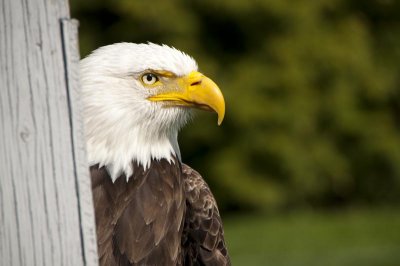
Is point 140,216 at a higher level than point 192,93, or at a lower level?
lower

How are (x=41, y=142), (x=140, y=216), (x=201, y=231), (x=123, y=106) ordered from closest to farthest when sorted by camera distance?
(x=41, y=142) → (x=140, y=216) → (x=123, y=106) → (x=201, y=231)

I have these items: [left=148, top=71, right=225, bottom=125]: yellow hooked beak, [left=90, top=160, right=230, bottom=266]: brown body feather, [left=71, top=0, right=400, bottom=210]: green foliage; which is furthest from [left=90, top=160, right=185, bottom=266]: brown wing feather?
[left=71, top=0, right=400, bottom=210]: green foliage

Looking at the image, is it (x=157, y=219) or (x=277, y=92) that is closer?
(x=157, y=219)

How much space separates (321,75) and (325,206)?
2.61 meters

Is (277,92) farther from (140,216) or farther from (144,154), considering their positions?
(140,216)

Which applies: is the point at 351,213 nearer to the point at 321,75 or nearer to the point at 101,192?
the point at 321,75

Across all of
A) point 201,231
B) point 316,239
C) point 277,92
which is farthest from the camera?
point 277,92

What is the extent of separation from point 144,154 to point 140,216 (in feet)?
1.06

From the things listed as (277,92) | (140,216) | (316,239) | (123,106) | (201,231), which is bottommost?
(316,239)

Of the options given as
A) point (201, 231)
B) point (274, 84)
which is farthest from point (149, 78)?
point (274, 84)

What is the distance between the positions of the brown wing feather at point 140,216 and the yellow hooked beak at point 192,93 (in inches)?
11.6

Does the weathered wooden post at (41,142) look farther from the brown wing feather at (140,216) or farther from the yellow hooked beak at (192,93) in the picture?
the yellow hooked beak at (192,93)

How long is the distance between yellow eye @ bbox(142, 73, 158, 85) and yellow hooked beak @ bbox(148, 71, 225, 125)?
7 centimetres

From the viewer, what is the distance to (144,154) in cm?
412
